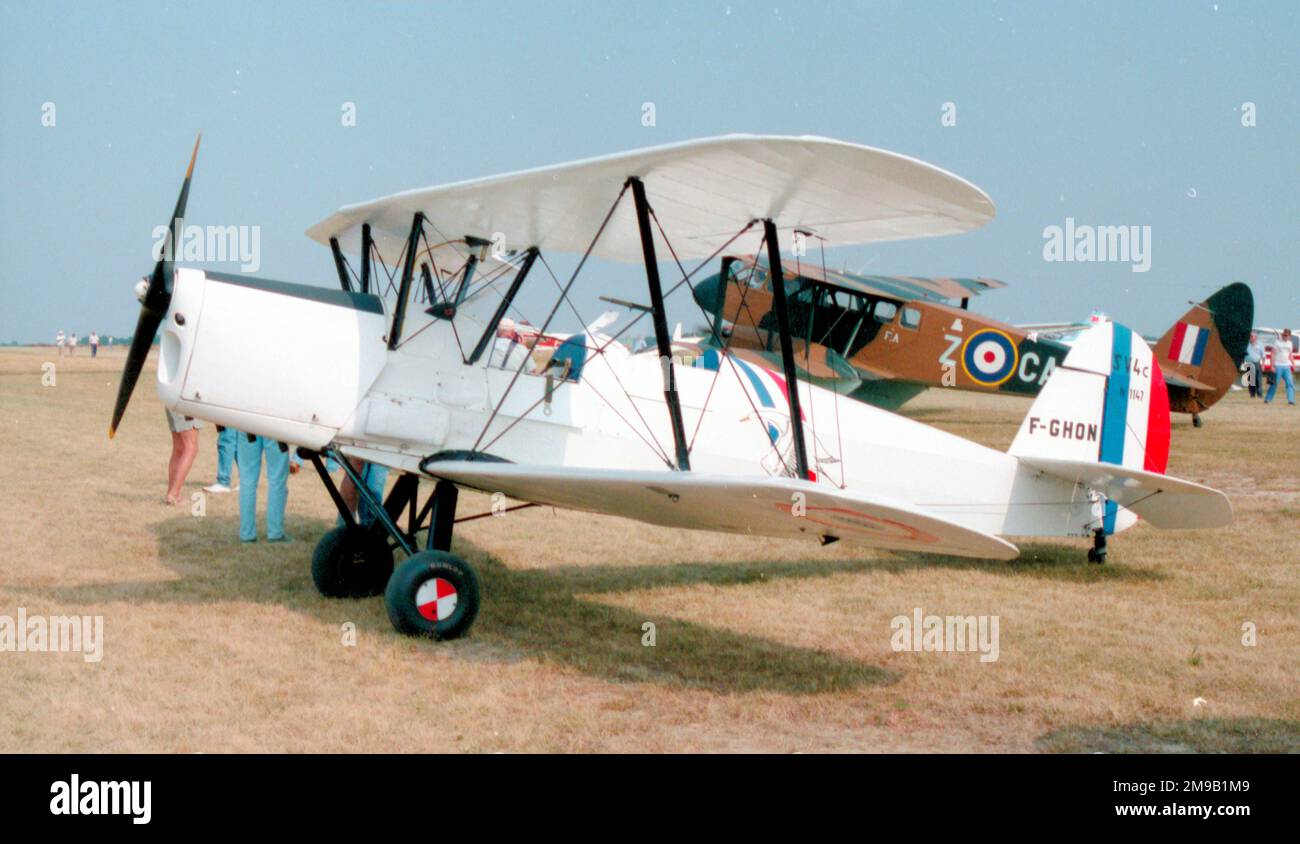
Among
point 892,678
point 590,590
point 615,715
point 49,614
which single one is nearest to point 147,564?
point 49,614

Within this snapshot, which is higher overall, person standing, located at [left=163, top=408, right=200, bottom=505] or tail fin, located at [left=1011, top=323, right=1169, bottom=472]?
tail fin, located at [left=1011, top=323, right=1169, bottom=472]

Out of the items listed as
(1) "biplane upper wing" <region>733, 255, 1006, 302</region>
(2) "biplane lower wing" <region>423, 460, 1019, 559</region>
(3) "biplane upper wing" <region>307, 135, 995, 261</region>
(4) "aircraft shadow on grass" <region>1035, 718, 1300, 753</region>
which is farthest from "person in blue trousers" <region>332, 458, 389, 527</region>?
(1) "biplane upper wing" <region>733, 255, 1006, 302</region>

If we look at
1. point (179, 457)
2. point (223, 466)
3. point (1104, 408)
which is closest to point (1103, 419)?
point (1104, 408)

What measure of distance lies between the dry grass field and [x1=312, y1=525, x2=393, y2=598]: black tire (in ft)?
0.71

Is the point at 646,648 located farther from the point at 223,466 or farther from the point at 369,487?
the point at 223,466

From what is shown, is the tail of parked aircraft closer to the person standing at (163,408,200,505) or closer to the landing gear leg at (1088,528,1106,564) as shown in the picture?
the landing gear leg at (1088,528,1106,564)

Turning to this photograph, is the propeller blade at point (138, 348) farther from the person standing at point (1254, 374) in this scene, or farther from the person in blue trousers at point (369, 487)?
the person standing at point (1254, 374)

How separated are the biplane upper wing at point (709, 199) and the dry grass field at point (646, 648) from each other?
2.21m

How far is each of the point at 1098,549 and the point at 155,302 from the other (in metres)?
6.18

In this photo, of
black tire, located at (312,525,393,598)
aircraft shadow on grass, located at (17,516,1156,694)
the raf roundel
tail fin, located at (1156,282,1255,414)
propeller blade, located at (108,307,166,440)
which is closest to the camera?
aircraft shadow on grass, located at (17,516,1156,694)

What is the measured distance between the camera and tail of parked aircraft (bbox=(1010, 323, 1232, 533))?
22.4 ft
